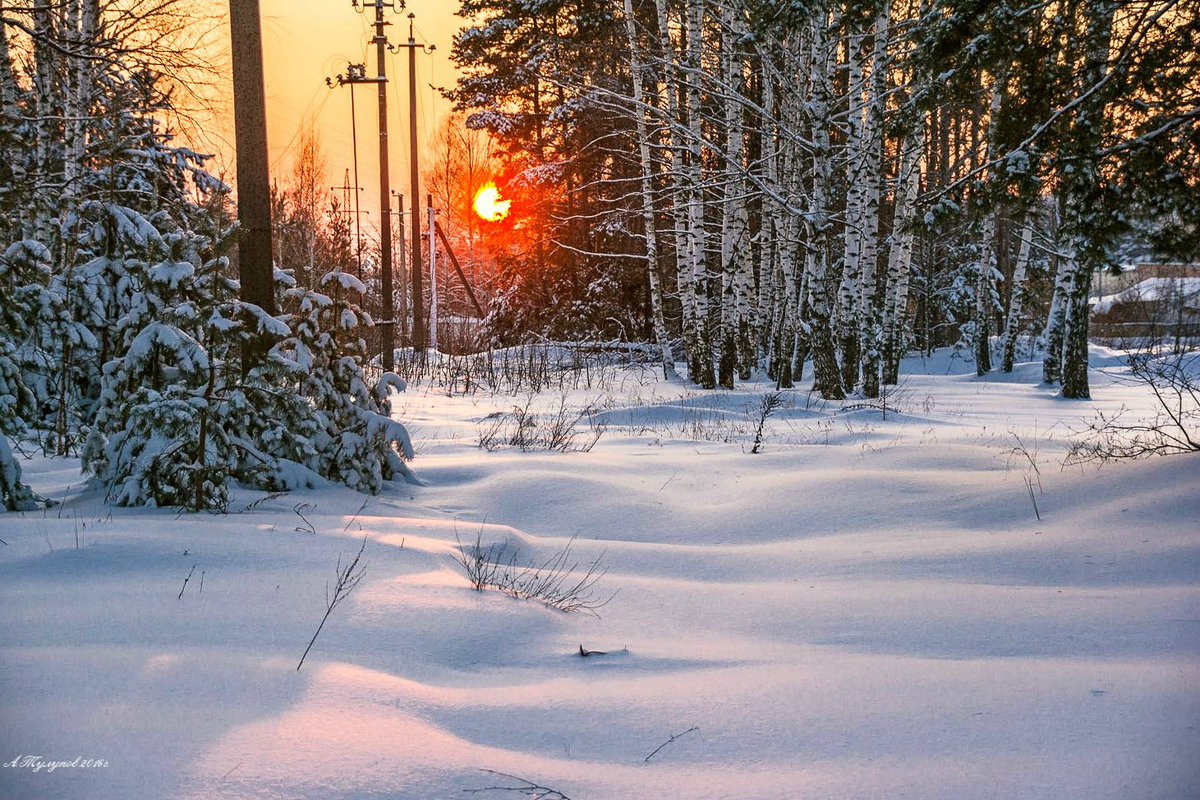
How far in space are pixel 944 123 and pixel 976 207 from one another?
1629 centimetres

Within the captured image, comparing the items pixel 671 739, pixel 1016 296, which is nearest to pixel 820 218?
pixel 1016 296

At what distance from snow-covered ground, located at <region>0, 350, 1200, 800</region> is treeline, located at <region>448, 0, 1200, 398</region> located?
246cm

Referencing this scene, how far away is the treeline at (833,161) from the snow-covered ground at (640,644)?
2.46 meters

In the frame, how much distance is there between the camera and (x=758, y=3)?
973 cm

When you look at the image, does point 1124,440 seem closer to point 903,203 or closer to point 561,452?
point 561,452

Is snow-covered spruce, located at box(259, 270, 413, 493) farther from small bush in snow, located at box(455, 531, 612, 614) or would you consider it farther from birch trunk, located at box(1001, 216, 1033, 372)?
birch trunk, located at box(1001, 216, 1033, 372)

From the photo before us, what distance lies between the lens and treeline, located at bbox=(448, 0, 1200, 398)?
5.79 m

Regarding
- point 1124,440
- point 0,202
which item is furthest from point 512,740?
point 1124,440

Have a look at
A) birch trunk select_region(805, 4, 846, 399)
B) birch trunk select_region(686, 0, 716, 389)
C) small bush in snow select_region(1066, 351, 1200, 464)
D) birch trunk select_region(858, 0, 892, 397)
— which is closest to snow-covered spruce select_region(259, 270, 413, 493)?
small bush in snow select_region(1066, 351, 1200, 464)

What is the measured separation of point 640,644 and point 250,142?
4.89 meters

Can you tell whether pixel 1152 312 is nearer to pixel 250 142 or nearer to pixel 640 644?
pixel 250 142

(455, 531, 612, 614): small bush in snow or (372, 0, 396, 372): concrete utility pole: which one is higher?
(372, 0, 396, 372): concrete utility pole

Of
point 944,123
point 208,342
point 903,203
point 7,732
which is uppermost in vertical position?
point 944,123

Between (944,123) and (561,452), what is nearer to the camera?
(561,452)
